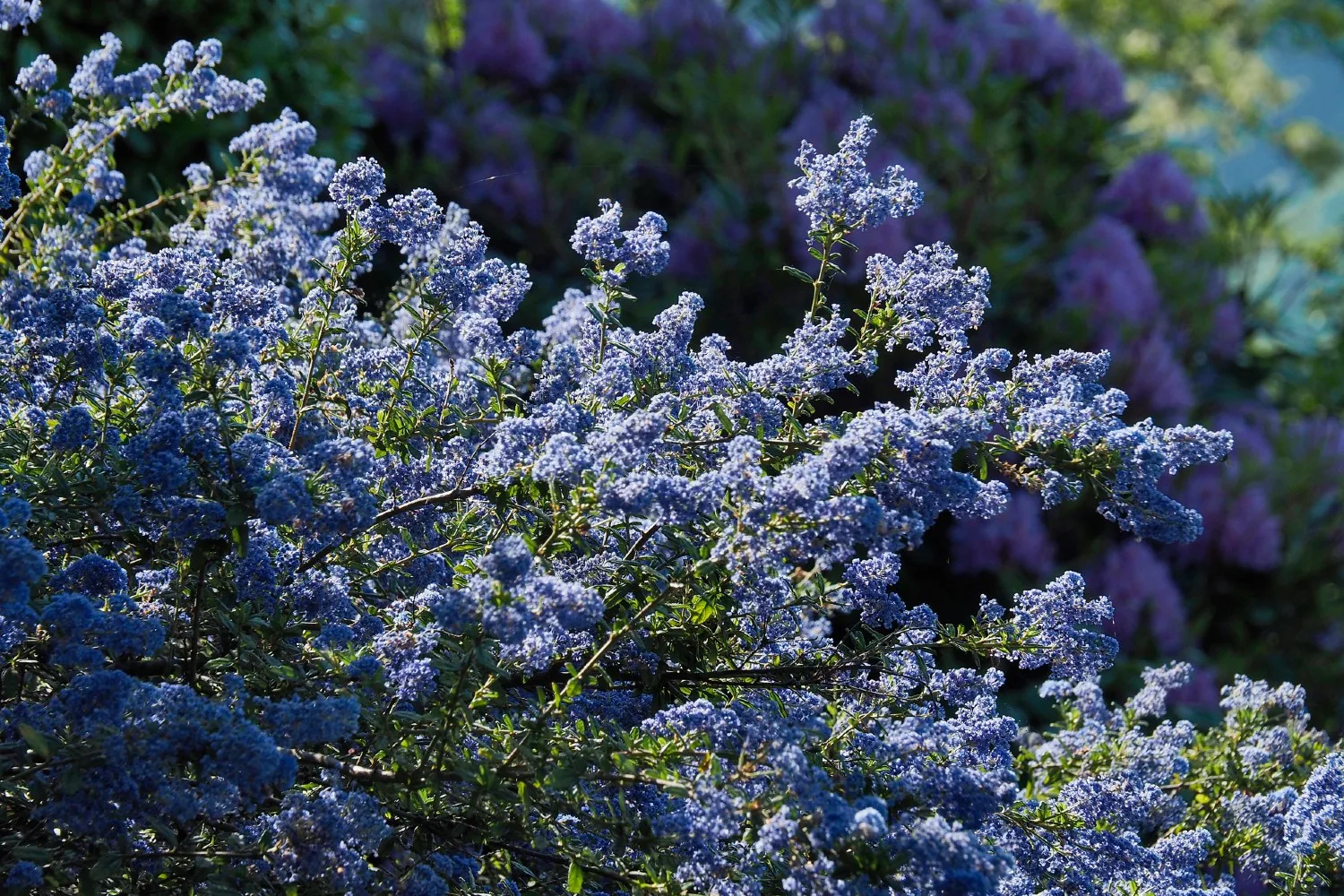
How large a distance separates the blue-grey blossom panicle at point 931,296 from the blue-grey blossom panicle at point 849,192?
10 cm

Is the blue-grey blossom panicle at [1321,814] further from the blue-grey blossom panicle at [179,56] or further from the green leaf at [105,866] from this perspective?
the blue-grey blossom panicle at [179,56]

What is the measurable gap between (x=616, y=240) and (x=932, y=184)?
4.20 m

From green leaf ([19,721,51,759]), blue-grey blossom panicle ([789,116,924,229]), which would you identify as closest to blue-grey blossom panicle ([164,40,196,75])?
blue-grey blossom panicle ([789,116,924,229])

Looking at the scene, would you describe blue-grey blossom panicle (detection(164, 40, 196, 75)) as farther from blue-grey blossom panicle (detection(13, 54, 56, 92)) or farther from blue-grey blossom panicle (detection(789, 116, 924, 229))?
blue-grey blossom panicle (detection(789, 116, 924, 229))

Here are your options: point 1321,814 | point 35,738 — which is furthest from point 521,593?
point 1321,814

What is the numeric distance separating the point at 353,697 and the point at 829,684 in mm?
923

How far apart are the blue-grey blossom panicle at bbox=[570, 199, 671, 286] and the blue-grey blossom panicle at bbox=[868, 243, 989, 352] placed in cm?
45

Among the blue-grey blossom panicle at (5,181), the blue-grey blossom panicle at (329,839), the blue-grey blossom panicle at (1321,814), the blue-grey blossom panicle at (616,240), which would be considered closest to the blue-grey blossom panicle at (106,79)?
the blue-grey blossom panicle at (5,181)

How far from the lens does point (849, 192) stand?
2.96 m

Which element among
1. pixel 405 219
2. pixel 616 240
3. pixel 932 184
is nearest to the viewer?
pixel 405 219

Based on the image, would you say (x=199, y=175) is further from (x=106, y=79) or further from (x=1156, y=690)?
(x=1156, y=690)

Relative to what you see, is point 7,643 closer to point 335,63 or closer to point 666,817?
point 666,817

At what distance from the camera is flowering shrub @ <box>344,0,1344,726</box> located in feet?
21.8

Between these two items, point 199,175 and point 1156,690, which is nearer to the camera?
point 1156,690
